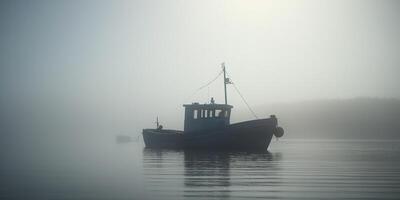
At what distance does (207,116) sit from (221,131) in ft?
8.51

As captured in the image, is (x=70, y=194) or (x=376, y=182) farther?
(x=376, y=182)

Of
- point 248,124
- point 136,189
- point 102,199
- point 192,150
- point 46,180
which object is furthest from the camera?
point 192,150

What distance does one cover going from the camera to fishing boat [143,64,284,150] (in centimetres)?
3766

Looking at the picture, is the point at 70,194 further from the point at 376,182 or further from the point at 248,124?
the point at 248,124

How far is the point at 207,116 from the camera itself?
40.0 metres

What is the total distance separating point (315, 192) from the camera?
1403 cm

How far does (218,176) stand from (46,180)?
7.14 metres

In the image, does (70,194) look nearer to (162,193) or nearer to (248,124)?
(162,193)

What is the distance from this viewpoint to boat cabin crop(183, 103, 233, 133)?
39750 millimetres

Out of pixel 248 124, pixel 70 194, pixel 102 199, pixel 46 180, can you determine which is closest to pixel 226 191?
pixel 102 199

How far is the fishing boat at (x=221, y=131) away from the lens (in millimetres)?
37656

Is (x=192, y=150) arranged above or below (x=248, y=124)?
below

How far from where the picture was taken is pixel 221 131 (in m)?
38.1

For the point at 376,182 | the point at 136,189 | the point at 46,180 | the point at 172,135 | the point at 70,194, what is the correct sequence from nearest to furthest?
the point at 70,194 < the point at 136,189 < the point at 376,182 < the point at 46,180 < the point at 172,135
